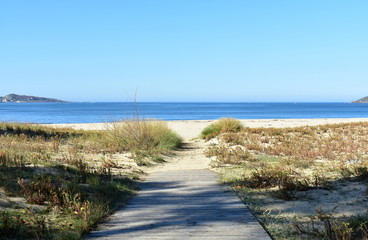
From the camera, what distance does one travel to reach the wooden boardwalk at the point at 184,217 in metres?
3.96

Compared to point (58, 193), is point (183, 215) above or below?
below

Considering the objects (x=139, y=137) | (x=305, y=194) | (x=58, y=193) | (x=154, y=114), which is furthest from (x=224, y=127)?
(x=154, y=114)

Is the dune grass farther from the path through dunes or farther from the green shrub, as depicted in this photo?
the path through dunes

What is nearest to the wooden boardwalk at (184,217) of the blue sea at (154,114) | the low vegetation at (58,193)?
the low vegetation at (58,193)

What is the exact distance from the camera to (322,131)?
17.9 m

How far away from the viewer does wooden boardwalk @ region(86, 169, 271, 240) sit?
396 centimetres

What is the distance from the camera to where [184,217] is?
15.1ft

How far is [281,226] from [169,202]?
183 cm

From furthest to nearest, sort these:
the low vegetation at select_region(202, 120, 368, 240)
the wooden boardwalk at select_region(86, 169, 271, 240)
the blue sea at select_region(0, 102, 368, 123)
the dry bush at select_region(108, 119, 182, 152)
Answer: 1. the blue sea at select_region(0, 102, 368, 123)
2. the dry bush at select_region(108, 119, 182, 152)
3. the low vegetation at select_region(202, 120, 368, 240)
4. the wooden boardwalk at select_region(86, 169, 271, 240)

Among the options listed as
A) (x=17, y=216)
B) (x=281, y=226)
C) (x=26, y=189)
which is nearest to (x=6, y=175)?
(x=26, y=189)

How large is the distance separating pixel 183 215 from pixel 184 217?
99mm

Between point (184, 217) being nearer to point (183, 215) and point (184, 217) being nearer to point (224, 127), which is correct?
point (183, 215)

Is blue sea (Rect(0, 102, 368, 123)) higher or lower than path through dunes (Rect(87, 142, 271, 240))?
lower

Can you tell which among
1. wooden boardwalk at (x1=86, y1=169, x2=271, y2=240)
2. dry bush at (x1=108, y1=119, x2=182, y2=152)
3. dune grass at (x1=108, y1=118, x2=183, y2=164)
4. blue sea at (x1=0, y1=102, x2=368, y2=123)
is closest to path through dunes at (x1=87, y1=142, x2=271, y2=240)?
wooden boardwalk at (x1=86, y1=169, x2=271, y2=240)
